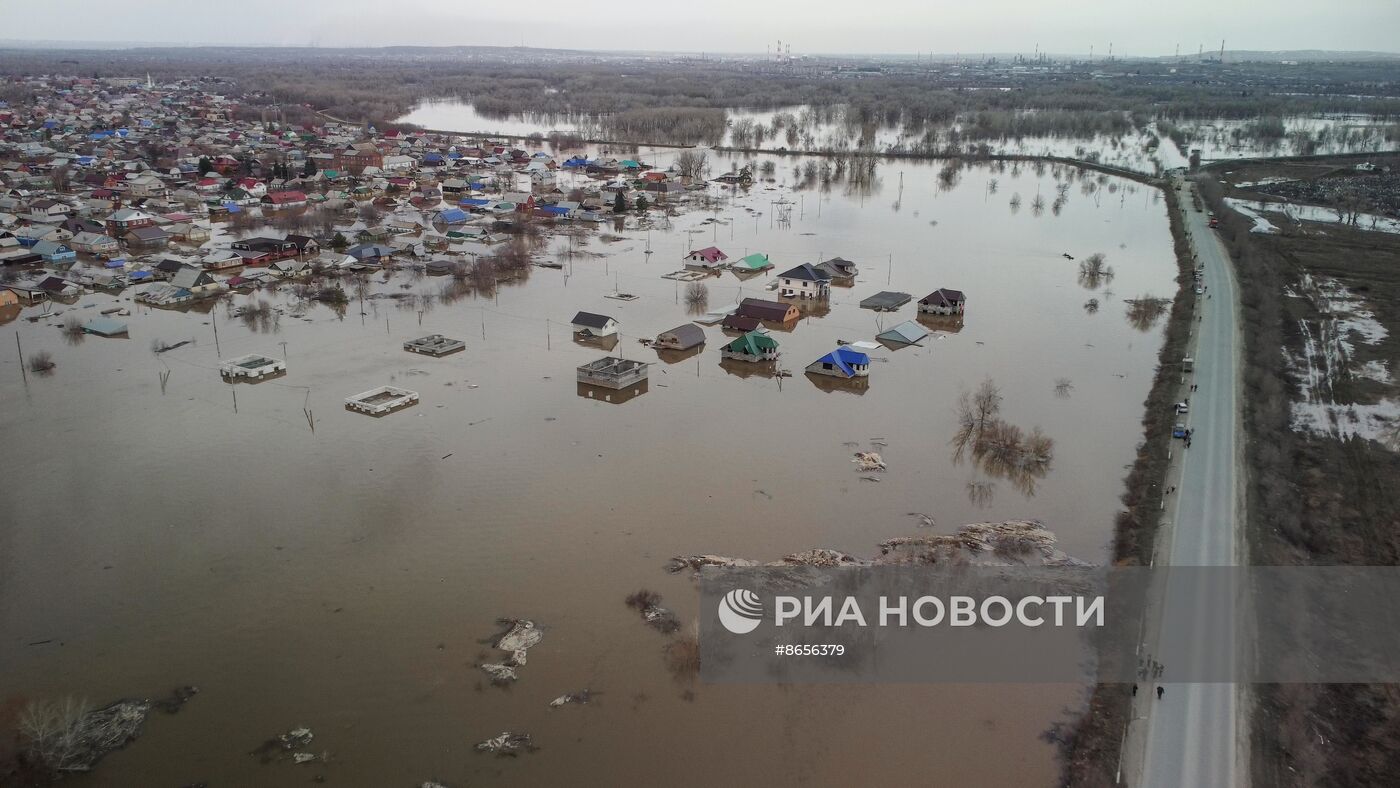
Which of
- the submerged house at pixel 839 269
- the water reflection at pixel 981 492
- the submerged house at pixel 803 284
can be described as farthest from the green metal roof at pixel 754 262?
the water reflection at pixel 981 492

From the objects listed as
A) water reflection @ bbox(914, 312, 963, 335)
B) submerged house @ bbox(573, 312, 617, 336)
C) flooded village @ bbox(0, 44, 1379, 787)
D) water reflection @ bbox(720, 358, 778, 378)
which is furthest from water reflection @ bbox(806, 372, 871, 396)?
submerged house @ bbox(573, 312, 617, 336)

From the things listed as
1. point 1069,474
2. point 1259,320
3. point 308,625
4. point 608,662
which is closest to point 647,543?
point 608,662

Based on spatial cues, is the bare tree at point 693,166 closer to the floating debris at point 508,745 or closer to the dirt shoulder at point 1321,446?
the dirt shoulder at point 1321,446

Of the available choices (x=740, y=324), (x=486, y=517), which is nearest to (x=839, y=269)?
(x=740, y=324)

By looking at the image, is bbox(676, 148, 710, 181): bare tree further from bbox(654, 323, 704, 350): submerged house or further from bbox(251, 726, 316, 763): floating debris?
bbox(251, 726, 316, 763): floating debris

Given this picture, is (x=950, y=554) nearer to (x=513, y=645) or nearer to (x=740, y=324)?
(x=513, y=645)
